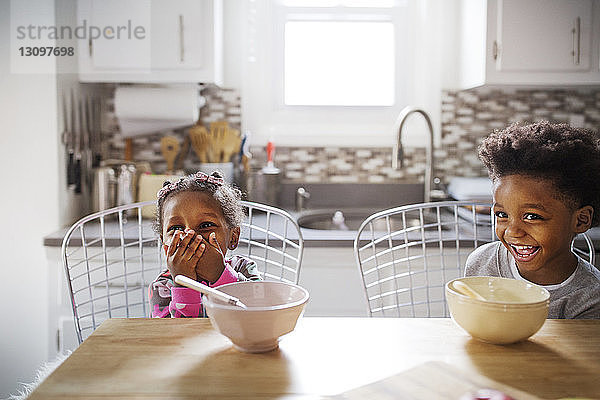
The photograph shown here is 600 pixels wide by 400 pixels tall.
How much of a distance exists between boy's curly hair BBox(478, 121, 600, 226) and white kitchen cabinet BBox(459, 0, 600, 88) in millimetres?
1082

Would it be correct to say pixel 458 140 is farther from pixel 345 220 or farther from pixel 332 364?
pixel 332 364

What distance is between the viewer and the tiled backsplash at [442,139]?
2.66 m

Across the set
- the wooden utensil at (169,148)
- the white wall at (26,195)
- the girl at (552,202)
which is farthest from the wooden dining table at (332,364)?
the wooden utensil at (169,148)

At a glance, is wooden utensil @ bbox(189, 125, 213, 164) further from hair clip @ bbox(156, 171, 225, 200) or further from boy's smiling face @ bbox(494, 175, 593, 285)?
boy's smiling face @ bbox(494, 175, 593, 285)

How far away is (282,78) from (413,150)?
0.66m

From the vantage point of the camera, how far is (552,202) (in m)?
1.22

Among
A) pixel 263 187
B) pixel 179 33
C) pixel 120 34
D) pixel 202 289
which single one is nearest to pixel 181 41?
pixel 179 33

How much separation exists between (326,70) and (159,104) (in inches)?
30.5

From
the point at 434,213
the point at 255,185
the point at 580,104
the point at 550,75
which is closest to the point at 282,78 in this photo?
the point at 255,185

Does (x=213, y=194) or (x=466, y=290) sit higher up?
(x=213, y=194)

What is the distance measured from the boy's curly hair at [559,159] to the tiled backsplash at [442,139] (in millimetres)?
1421

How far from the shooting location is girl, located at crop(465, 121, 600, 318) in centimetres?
122

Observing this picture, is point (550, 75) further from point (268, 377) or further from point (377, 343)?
point (268, 377)

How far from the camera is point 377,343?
0.96m
